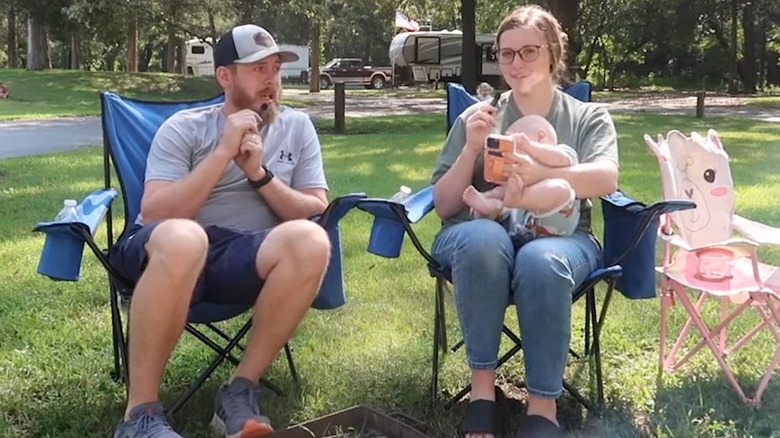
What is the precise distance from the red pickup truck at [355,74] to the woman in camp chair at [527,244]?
102ft

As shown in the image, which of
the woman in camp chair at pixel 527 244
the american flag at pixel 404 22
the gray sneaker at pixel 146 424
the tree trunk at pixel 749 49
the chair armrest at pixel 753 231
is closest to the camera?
the gray sneaker at pixel 146 424

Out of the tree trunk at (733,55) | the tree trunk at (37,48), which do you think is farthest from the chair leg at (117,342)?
the tree trunk at (733,55)

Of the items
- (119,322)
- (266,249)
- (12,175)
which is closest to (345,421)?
A: (266,249)

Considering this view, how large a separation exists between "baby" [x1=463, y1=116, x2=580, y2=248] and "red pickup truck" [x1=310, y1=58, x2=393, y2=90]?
31116 mm

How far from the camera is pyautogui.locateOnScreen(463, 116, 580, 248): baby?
86.5 inches

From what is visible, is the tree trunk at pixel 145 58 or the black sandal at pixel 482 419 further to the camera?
the tree trunk at pixel 145 58

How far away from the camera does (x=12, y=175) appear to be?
21.7 ft

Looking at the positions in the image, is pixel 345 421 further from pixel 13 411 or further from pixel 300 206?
pixel 13 411

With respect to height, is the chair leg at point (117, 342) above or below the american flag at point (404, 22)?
below

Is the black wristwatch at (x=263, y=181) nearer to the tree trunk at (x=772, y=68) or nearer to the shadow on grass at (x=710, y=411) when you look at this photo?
the shadow on grass at (x=710, y=411)

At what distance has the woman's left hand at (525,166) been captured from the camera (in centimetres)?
218

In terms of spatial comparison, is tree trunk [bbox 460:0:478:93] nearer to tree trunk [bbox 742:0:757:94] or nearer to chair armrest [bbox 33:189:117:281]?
chair armrest [bbox 33:189:117:281]

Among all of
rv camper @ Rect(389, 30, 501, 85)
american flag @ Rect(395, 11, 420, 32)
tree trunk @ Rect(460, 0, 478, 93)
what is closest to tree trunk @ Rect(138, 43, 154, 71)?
rv camper @ Rect(389, 30, 501, 85)

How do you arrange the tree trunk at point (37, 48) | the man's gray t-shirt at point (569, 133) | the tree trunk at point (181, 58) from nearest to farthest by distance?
1. the man's gray t-shirt at point (569, 133)
2. the tree trunk at point (37, 48)
3. the tree trunk at point (181, 58)
